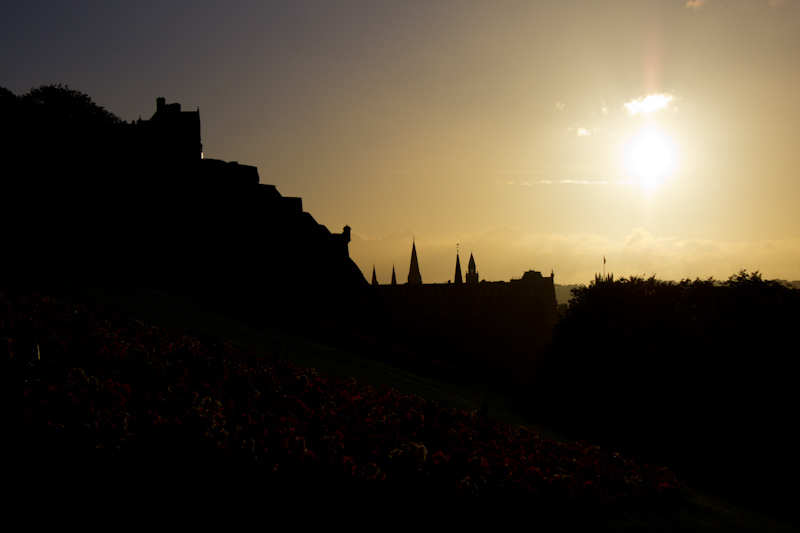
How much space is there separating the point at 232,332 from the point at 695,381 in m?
23.2

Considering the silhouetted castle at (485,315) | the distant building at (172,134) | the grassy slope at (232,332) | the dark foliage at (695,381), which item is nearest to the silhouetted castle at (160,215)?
the distant building at (172,134)

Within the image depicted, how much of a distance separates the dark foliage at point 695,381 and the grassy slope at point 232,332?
23.7 ft

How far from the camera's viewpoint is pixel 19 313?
13.4 metres

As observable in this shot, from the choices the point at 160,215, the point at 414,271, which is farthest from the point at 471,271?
the point at 160,215

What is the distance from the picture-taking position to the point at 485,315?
433ft

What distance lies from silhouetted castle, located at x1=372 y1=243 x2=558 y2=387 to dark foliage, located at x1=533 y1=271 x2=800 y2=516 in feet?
217

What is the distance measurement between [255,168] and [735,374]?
41.0 metres

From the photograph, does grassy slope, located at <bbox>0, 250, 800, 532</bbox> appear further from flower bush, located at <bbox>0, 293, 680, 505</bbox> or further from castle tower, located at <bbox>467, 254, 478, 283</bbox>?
castle tower, located at <bbox>467, 254, 478, 283</bbox>

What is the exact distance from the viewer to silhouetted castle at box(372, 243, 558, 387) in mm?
120000

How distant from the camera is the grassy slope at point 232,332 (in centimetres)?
1480

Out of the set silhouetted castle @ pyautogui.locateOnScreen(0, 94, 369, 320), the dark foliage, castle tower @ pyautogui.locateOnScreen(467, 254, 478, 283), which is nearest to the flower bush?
the dark foliage

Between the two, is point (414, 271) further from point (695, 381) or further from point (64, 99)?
point (695, 381)

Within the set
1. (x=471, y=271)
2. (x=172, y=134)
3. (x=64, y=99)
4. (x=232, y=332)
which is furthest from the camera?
(x=471, y=271)

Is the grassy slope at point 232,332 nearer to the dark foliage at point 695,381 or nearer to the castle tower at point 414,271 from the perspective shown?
the dark foliage at point 695,381
